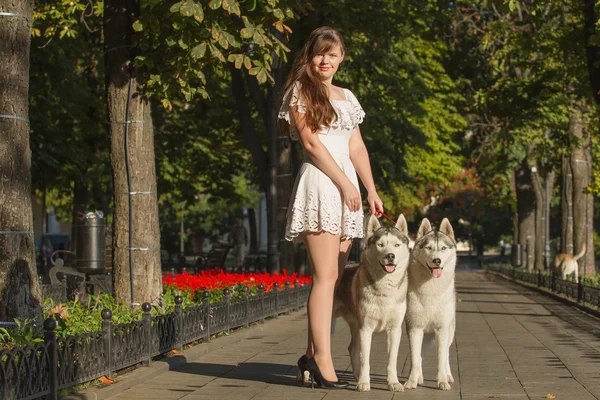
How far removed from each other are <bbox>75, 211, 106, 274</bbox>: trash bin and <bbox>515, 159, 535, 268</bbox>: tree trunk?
3055 cm

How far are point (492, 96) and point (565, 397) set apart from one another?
2158cm

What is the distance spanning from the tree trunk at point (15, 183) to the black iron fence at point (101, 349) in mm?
879

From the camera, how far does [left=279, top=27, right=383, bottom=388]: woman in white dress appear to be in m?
8.84

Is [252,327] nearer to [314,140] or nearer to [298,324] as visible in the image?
[298,324]

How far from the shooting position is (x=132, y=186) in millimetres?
14125

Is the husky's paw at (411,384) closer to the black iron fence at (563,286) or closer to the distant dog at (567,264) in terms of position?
the black iron fence at (563,286)

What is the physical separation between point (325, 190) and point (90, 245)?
44.5 feet

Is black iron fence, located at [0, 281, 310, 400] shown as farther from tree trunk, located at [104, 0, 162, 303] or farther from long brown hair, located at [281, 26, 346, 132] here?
long brown hair, located at [281, 26, 346, 132]

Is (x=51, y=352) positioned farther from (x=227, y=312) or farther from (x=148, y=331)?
(x=227, y=312)

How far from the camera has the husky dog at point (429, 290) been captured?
8969mm

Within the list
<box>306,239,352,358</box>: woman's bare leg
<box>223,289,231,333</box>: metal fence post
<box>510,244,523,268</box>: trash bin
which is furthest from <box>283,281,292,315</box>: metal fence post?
<box>510,244,523,268</box>: trash bin

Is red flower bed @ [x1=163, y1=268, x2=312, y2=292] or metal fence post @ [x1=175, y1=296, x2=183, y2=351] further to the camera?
red flower bed @ [x1=163, y1=268, x2=312, y2=292]

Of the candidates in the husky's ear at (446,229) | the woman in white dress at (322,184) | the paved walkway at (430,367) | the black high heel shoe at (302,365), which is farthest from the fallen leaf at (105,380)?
the husky's ear at (446,229)

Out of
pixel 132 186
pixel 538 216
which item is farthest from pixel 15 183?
pixel 538 216
